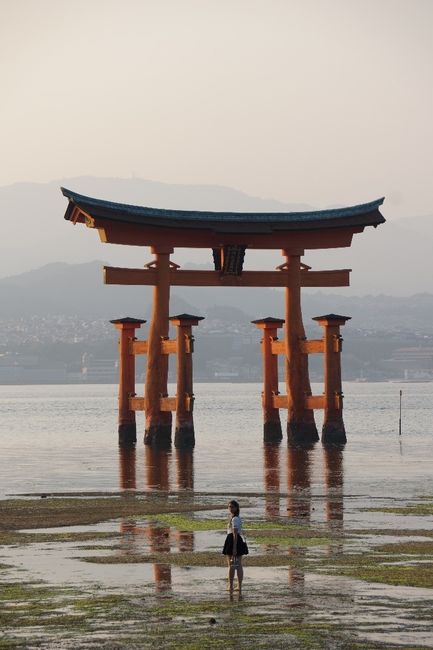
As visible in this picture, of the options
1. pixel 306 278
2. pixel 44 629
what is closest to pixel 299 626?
pixel 44 629

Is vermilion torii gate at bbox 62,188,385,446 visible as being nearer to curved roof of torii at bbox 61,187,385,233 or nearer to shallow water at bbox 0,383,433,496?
curved roof of torii at bbox 61,187,385,233

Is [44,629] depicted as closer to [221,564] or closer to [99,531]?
[221,564]

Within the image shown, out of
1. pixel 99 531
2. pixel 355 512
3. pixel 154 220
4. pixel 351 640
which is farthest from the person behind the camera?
pixel 154 220

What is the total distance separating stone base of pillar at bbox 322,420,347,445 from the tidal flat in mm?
21993

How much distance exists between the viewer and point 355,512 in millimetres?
29156

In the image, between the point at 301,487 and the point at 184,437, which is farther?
the point at 184,437

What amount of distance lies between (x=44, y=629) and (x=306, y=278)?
38.1m

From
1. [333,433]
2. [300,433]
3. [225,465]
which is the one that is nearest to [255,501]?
[225,465]

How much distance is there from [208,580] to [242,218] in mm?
32691

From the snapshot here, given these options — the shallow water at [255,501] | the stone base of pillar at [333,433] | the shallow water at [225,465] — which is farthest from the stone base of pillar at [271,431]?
the stone base of pillar at [333,433]

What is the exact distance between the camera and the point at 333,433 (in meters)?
52.1

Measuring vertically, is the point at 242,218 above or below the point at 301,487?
above

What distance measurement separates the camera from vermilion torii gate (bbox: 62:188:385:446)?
50.0 meters

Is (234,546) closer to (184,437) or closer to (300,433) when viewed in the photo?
(184,437)
